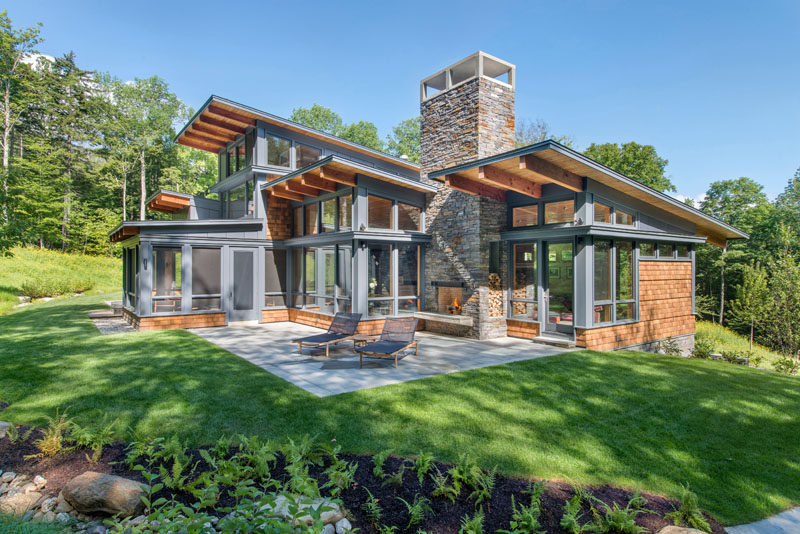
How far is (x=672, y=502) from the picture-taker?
3102mm

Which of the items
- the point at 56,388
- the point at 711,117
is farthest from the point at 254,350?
the point at 711,117

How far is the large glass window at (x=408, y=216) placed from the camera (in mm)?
11148

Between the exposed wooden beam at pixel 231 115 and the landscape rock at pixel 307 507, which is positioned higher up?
the exposed wooden beam at pixel 231 115

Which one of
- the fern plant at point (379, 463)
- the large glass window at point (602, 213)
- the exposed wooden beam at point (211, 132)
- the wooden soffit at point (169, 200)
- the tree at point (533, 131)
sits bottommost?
the fern plant at point (379, 463)

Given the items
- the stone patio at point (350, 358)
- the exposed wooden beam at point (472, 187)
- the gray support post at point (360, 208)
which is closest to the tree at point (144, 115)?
the stone patio at point (350, 358)

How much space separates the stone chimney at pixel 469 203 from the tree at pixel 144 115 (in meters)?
26.4

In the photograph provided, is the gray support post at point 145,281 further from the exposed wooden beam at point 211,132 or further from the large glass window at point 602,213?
the large glass window at point 602,213

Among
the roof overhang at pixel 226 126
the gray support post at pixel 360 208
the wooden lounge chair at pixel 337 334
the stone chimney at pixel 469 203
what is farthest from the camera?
the roof overhang at pixel 226 126

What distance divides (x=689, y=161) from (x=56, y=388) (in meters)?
34.0

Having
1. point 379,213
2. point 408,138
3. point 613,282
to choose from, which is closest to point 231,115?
point 379,213

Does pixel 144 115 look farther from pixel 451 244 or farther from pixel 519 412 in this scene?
pixel 519 412

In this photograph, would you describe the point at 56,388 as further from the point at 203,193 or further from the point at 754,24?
the point at 203,193

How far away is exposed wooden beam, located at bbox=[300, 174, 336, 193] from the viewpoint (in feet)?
34.4

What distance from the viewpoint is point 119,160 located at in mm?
30016
